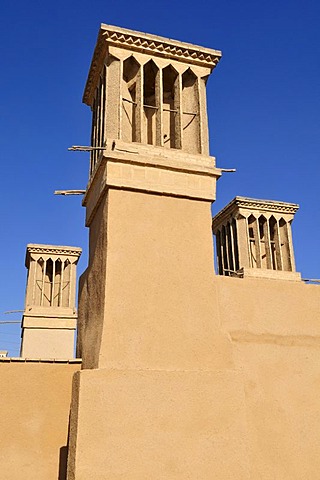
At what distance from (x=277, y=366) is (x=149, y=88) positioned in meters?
4.04

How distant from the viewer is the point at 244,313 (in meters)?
5.38

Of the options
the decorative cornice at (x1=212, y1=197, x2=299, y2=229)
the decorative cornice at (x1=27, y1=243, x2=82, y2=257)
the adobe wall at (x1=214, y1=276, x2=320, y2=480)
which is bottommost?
the adobe wall at (x1=214, y1=276, x2=320, y2=480)

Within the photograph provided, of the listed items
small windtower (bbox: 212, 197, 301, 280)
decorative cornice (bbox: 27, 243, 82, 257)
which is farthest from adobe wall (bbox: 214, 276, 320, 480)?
decorative cornice (bbox: 27, 243, 82, 257)

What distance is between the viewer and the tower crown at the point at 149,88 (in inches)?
226

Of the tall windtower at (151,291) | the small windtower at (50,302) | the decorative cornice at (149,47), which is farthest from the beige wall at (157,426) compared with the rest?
the small windtower at (50,302)

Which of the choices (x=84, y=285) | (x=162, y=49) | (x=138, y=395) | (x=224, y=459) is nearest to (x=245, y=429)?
(x=224, y=459)

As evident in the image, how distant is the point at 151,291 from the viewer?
4895 mm

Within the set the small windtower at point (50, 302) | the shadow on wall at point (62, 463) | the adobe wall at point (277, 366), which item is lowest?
the shadow on wall at point (62, 463)

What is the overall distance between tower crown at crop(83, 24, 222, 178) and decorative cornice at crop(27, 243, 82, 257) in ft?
30.5

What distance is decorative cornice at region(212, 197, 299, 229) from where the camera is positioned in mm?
15164

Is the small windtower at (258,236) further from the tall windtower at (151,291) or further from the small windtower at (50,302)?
the tall windtower at (151,291)

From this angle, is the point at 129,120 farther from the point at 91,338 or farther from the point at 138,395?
the point at 138,395

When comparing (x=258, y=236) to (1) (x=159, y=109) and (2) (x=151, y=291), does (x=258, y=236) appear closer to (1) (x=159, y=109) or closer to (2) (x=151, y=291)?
(1) (x=159, y=109)

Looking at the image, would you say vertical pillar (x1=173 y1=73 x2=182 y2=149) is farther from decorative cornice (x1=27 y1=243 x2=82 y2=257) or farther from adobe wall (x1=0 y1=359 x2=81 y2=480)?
decorative cornice (x1=27 y1=243 x2=82 y2=257)
